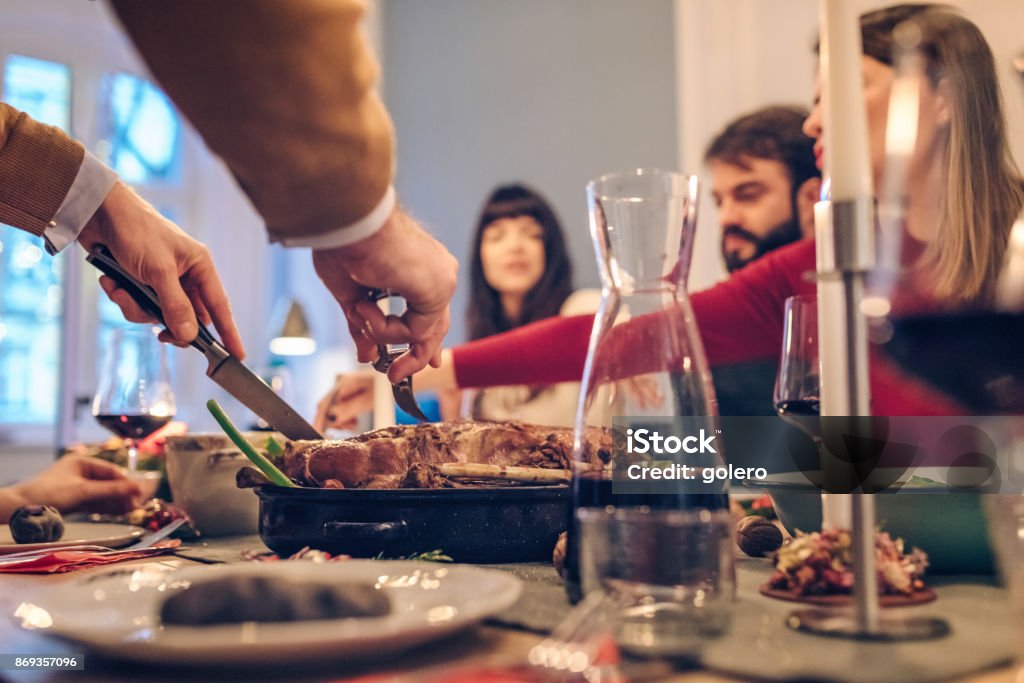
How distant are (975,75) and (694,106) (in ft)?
7.05

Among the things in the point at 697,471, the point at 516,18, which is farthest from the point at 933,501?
the point at 516,18

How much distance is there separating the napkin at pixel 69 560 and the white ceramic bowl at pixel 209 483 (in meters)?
0.14

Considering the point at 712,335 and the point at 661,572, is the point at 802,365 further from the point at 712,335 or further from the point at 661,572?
the point at 712,335

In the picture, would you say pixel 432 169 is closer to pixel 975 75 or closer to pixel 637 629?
pixel 975 75

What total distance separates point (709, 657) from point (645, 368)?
201 millimetres

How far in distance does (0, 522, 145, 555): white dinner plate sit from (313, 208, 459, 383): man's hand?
305 mm

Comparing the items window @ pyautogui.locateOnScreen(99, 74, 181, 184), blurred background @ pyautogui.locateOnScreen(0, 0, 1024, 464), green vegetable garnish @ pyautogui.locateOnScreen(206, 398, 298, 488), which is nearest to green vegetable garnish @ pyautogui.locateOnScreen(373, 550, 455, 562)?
green vegetable garnish @ pyautogui.locateOnScreen(206, 398, 298, 488)

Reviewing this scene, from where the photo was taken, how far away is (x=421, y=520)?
0.67 metres

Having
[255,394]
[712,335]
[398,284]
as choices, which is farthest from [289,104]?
[712,335]

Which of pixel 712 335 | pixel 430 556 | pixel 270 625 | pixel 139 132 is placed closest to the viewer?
pixel 270 625

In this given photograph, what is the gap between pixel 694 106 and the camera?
3137 millimetres

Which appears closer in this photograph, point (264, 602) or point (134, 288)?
point (264, 602)

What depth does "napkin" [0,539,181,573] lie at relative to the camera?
2.26 ft

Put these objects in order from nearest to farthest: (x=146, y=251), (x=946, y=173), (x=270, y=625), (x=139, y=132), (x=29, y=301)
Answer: (x=270, y=625), (x=146, y=251), (x=946, y=173), (x=29, y=301), (x=139, y=132)
